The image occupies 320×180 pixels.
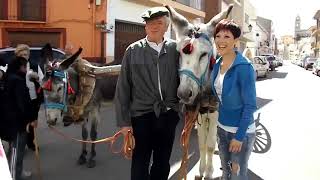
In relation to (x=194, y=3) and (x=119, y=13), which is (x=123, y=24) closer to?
(x=119, y=13)

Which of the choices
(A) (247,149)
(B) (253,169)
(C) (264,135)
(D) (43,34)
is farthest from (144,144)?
(D) (43,34)

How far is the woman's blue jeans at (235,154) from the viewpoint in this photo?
386 cm

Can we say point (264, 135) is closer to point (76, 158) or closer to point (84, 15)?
point (76, 158)

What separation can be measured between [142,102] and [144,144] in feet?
1.34

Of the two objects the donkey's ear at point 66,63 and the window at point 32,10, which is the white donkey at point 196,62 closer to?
the donkey's ear at point 66,63

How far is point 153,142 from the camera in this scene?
4.20 metres

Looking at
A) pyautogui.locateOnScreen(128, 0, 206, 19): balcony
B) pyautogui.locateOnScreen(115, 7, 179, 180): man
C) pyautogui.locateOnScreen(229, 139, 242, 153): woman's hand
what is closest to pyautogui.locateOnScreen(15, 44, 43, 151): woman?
pyautogui.locateOnScreen(115, 7, 179, 180): man

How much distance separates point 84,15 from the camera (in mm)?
18484

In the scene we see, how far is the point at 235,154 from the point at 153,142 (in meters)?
0.80

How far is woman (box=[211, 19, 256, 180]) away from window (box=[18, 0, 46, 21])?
15.1m

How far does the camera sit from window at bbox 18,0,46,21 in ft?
57.6

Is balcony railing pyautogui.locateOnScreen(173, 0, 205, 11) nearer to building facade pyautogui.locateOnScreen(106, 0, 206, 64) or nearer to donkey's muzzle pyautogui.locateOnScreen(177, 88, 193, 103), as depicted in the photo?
building facade pyautogui.locateOnScreen(106, 0, 206, 64)

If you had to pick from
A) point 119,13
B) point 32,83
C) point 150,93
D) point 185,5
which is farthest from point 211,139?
point 185,5

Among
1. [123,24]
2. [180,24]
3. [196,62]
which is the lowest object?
[196,62]
